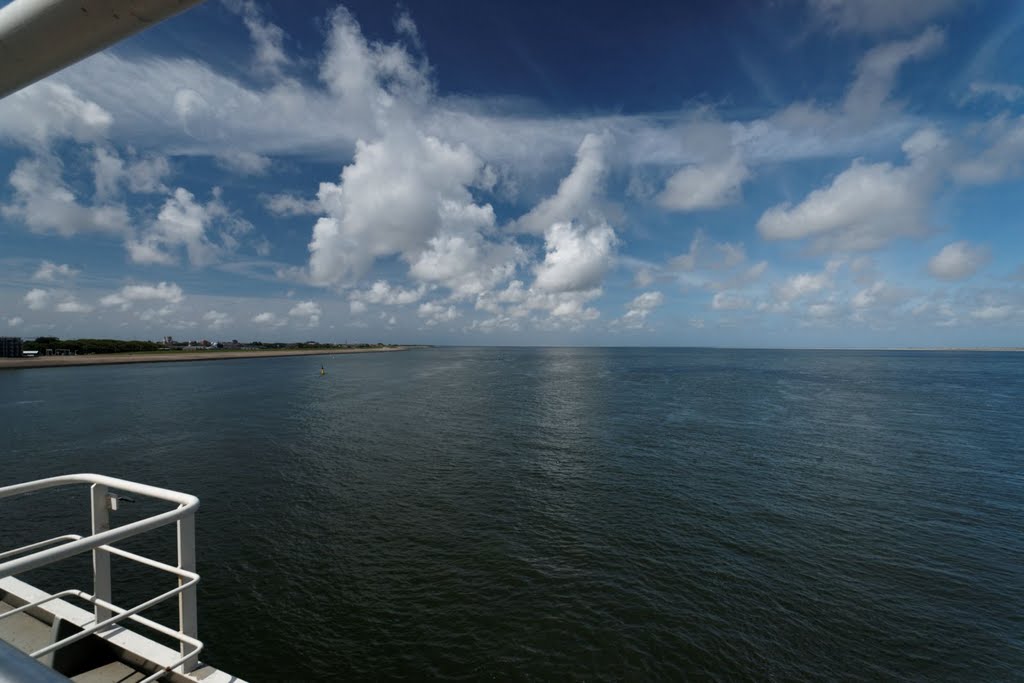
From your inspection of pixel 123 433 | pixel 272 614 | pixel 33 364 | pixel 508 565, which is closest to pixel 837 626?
pixel 508 565

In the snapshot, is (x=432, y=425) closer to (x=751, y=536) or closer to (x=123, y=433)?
(x=123, y=433)

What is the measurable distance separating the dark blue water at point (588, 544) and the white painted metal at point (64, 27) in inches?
591

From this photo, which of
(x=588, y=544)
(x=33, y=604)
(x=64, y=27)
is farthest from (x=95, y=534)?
(x=588, y=544)

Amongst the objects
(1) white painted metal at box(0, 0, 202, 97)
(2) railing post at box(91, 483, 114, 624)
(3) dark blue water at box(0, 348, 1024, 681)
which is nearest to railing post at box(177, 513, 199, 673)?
(2) railing post at box(91, 483, 114, 624)

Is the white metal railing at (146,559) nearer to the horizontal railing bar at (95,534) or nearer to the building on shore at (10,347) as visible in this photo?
the horizontal railing bar at (95,534)

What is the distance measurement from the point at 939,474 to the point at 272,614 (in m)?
40.6

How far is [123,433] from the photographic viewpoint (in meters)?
40.6

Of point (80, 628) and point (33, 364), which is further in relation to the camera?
point (33, 364)

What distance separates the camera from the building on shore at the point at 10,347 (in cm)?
14950

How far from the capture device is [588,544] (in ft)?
66.1

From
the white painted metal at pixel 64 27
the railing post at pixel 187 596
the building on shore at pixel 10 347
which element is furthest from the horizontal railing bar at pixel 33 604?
the building on shore at pixel 10 347

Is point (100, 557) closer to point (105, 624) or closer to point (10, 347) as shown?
point (105, 624)

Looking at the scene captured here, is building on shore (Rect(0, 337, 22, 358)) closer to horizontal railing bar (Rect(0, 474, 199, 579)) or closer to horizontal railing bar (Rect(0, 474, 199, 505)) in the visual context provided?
horizontal railing bar (Rect(0, 474, 199, 505))

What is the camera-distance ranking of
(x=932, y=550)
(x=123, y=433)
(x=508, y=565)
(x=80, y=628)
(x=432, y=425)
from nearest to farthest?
1. (x=80, y=628)
2. (x=508, y=565)
3. (x=932, y=550)
4. (x=123, y=433)
5. (x=432, y=425)
